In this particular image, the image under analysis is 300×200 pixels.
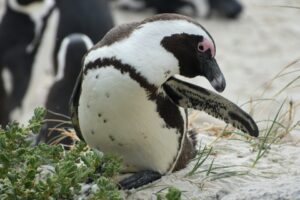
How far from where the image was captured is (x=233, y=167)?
11.7ft

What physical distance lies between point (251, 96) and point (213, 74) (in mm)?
1381

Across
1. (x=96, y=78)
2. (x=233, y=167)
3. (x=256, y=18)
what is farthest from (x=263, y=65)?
(x=96, y=78)

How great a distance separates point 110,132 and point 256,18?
26.5ft

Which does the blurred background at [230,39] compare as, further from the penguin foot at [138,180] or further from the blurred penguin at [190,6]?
the penguin foot at [138,180]

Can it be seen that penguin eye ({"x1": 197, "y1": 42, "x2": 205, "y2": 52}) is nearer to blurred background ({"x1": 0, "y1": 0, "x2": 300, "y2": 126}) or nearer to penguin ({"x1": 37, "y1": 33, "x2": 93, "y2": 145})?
penguin ({"x1": 37, "y1": 33, "x2": 93, "y2": 145})

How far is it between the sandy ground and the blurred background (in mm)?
10

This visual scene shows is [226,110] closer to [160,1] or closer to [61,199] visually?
[61,199]

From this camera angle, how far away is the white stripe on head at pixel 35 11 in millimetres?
7688

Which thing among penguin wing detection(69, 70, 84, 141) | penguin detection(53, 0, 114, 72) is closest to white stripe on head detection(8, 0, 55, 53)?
penguin detection(53, 0, 114, 72)

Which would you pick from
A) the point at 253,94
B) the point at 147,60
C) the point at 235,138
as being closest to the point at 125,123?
the point at 147,60

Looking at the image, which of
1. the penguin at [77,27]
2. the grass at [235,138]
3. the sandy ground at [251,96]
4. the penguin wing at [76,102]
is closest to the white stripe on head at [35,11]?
the penguin at [77,27]

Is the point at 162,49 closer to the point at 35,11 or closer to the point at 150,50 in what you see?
the point at 150,50

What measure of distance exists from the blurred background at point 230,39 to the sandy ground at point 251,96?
1 cm

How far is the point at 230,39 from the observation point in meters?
10.4
